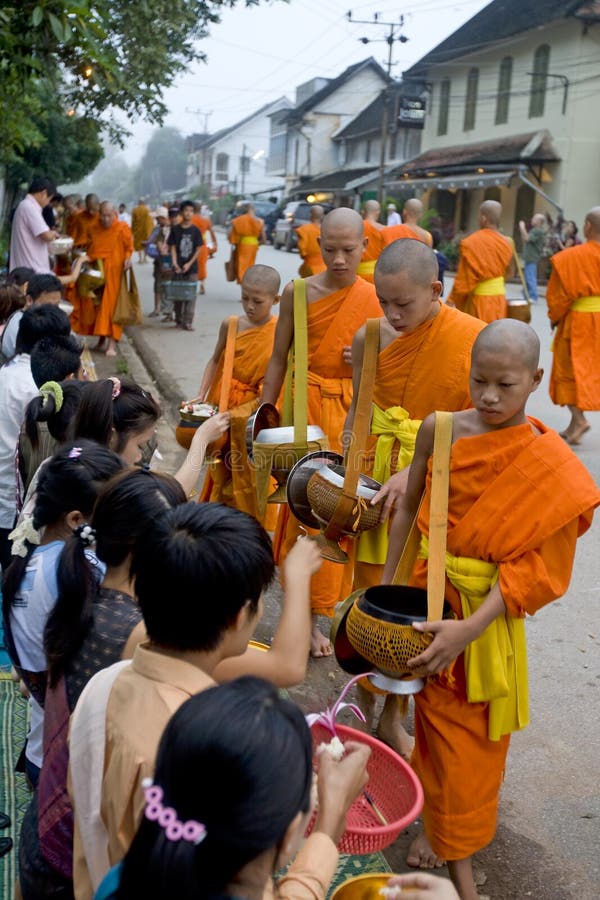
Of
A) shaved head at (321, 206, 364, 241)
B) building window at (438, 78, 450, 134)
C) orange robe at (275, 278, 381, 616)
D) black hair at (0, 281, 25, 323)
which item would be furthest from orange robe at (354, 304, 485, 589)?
building window at (438, 78, 450, 134)


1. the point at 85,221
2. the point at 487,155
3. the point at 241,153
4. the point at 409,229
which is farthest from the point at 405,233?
the point at 241,153

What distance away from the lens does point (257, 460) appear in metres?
4.18

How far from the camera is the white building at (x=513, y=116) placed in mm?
28562

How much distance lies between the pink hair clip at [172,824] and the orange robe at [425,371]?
2.51m

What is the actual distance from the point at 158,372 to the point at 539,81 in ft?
78.2

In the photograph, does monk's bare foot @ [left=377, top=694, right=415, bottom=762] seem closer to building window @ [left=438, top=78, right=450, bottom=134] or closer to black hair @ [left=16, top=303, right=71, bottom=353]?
black hair @ [left=16, top=303, right=71, bottom=353]

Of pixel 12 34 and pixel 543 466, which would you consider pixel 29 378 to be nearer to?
pixel 543 466

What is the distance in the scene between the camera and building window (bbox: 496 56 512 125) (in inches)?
1271

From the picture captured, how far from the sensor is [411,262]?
137 inches

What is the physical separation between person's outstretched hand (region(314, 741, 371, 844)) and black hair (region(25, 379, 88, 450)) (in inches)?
87.0

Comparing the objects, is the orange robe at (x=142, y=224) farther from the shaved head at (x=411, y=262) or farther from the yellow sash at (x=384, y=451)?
the shaved head at (x=411, y=262)

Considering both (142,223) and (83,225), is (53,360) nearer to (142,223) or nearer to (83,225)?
(83,225)

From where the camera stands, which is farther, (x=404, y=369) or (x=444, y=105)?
(x=444, y=105)

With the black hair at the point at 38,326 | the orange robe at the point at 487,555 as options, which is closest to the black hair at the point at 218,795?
the orange robe at the point at 487,555
